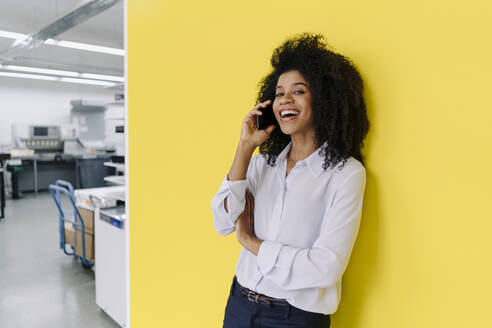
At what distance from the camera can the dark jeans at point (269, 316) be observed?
1143 millimetres

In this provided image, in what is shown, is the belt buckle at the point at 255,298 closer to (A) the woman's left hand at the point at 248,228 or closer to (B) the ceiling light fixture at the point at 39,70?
(A) the woman's left hand at the point at 248,228

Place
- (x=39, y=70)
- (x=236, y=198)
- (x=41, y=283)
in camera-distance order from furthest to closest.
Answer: (x=39, y=70) < (x=41, y=283) < (x=236, y=198)

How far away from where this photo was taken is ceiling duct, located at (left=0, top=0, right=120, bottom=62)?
4.37 m

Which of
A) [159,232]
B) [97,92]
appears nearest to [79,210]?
[159,232]

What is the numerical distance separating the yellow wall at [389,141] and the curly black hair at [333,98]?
6 cm

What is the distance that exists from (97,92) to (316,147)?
11.7 m

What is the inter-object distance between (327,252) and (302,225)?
5.6 inches

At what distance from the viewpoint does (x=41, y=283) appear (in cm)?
371

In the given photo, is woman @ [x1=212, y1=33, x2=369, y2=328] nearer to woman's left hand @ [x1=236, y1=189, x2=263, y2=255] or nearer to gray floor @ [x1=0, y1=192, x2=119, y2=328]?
woman's left hand @ [x1=236, y1=189, x2=263, y2=255]

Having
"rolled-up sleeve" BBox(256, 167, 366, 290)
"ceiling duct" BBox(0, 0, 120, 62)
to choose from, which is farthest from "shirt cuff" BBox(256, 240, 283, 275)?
"ceiling duct" BBox(0, 0, 120, 62)

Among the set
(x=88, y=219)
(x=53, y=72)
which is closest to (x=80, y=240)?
(x=88, y=219)

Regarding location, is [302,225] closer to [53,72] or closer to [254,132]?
[254,132]

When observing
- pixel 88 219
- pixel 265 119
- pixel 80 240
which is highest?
pixel 265 119

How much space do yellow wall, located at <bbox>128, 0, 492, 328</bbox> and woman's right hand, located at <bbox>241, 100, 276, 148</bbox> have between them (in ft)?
0.90
